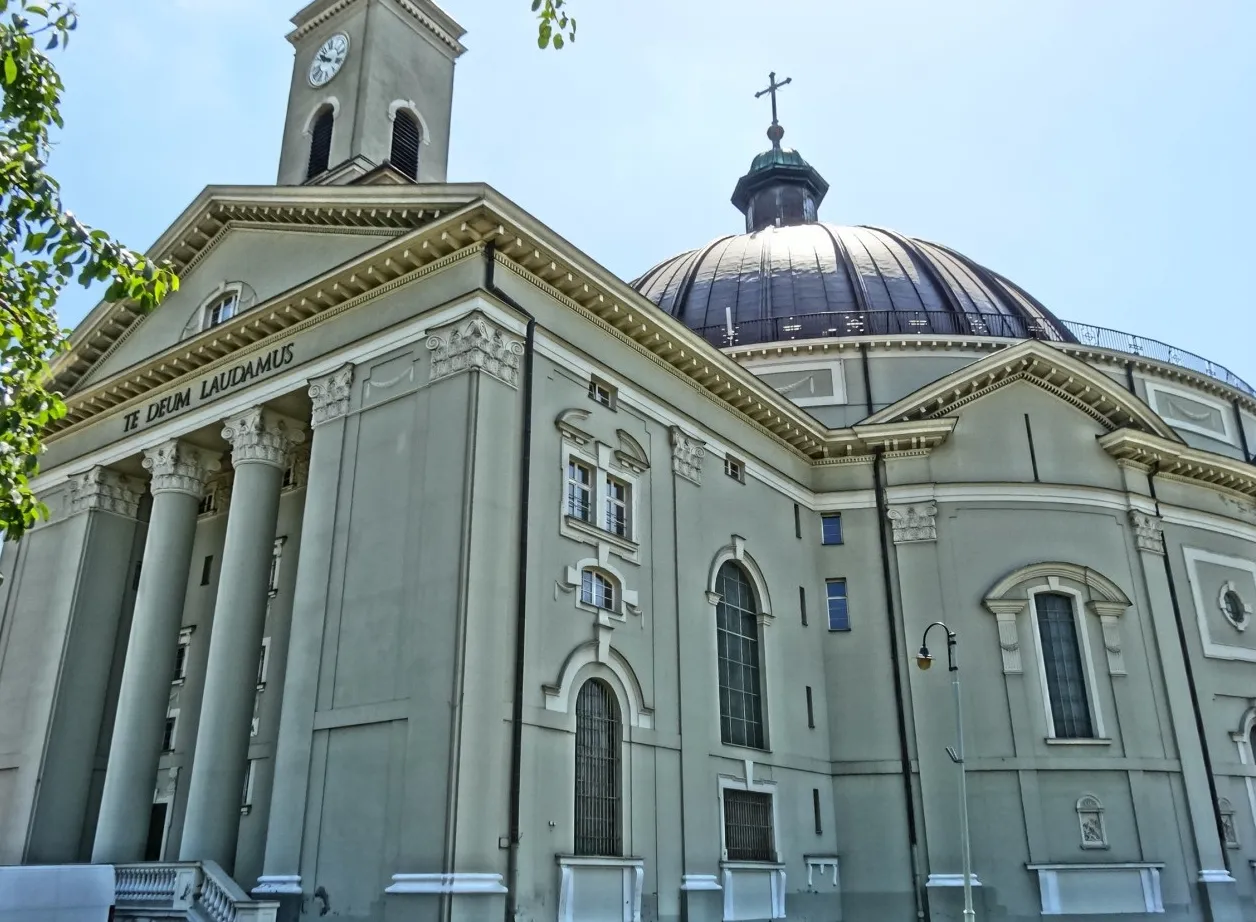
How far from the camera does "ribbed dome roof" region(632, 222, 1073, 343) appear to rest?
1388 inches

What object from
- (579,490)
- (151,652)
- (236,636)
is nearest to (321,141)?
(151,652)

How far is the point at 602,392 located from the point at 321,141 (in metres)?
12.3

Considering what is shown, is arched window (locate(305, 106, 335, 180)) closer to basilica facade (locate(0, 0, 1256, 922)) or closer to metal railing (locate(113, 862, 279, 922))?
basilica facade (locate(0, 0, 1256, 922))

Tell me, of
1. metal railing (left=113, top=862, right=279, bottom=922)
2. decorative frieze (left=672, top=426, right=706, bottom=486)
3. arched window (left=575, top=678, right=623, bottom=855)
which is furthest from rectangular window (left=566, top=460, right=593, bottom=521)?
metal railing (left=113, top=862, right=279, bottom=922)

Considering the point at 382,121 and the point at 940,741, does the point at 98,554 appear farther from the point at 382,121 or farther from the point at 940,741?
the point at 940,741

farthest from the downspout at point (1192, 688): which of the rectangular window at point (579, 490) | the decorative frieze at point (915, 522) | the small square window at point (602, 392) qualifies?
the rectangular window at point (579, 490)

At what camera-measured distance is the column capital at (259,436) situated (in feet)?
73.7

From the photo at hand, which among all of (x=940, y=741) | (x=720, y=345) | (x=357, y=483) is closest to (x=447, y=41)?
(x=720, y=345)

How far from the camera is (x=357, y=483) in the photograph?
20.1 m

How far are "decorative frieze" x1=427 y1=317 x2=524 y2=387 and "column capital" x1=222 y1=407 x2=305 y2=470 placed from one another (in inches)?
193

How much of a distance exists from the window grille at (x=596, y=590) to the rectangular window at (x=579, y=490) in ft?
3.55

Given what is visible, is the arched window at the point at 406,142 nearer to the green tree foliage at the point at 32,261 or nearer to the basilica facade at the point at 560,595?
the basilica facade at the point at 560,595

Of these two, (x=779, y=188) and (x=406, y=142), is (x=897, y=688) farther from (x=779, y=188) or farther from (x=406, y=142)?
(x=779, y=188)

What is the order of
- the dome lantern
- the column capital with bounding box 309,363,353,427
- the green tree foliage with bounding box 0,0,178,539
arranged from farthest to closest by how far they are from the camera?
the dome lantern
the column capital with bounding box 309,363,353,427
the green tree foliage with bounding box 0,0,178,539
